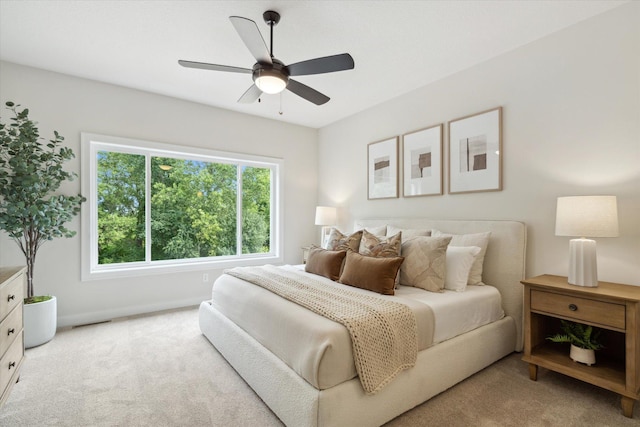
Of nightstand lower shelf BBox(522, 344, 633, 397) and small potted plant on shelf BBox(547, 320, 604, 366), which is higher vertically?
small potted plant on shelf BBox(547, 320, 604, 366)

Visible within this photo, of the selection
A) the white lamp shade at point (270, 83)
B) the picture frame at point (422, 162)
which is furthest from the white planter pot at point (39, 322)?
the picture frame at point (422, 162)

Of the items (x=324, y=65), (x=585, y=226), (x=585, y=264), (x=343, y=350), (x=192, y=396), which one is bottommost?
(x=192, y=396)

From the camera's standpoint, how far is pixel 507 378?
7.35 feet

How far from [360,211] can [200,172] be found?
2.32 metres

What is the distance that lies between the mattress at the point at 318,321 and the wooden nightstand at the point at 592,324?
32cm

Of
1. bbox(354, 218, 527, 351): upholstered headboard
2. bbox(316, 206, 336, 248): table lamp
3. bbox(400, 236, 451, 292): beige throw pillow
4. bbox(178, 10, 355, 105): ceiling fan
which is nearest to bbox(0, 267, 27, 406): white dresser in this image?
bbox(178, 10, 355, 105): ceiling fan

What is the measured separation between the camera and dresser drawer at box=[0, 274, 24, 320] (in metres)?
1.73

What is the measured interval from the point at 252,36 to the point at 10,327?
2.32 m

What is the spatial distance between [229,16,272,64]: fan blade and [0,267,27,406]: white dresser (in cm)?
197

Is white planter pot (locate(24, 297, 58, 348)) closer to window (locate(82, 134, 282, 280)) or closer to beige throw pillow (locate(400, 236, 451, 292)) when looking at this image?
window (locate(82, 134, 282, 280))

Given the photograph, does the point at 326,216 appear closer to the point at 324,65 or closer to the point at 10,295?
the point at 324,65

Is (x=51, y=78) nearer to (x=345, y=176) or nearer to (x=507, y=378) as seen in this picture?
(x=345, y=176)

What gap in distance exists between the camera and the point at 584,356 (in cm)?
205

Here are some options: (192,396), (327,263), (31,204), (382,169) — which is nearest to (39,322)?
(31,204)
